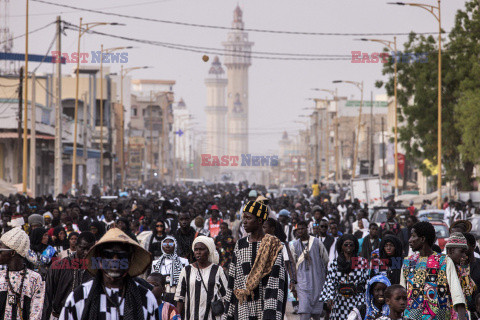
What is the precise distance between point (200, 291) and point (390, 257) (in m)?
2.48

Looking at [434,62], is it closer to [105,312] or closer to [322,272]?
[322,272]

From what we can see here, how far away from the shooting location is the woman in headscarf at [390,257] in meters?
10.0

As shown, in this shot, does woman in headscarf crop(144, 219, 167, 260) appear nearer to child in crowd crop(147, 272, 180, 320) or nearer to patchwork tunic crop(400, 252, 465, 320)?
child in crowd crop(147, 272, 180, 320)

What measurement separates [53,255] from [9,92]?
49.4m

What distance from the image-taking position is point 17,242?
762cm

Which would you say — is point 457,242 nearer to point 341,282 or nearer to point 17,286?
point 341,282

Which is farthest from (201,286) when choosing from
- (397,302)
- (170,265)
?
(397,302)

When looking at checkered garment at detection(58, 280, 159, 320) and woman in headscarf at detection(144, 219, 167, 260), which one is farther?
woman in headscarf at detection(144, 219, 167, 260)

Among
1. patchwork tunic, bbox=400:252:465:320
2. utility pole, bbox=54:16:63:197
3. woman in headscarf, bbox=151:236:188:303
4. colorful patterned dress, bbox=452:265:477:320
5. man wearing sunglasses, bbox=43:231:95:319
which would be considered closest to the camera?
patchwork tunic, bbox=400:252:465:320

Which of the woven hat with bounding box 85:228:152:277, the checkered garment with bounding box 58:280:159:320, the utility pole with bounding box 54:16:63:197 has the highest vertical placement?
the utility pole with bounding box 54:16:63:197

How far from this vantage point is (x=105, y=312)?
499 cm

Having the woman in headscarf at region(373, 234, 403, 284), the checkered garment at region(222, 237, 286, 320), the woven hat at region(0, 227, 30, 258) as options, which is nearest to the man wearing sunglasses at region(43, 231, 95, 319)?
the woven hat at region(0, 227, 30, 258)

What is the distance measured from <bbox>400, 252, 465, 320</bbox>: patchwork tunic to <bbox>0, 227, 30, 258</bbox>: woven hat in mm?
3185

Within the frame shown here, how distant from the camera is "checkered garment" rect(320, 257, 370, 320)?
9792mm
